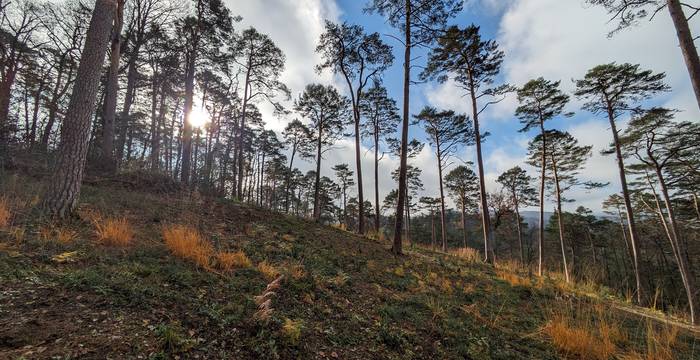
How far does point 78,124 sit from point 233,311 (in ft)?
15.0

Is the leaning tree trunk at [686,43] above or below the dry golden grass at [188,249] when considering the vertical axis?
above

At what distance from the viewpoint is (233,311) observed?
2664 millimetres

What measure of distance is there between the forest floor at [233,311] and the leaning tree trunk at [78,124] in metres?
0.37

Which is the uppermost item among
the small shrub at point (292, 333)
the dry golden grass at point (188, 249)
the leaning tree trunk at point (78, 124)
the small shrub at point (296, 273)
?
the leaning tree trunk at point (78, 124)

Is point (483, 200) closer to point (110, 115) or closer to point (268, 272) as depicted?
point (268, 272)

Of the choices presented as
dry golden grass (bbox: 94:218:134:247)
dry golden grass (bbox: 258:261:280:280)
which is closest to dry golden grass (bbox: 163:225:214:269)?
dry golden grass (bbox: 94:218:134:247)

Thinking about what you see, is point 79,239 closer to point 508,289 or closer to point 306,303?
point 306,303

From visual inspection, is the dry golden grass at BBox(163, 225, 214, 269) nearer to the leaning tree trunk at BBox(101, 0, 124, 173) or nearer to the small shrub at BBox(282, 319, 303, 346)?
the small shrub at BBox(282, 319, 303, 346)

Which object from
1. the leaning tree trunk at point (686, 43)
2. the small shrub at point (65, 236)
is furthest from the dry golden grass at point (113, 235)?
the leaning tree trunk at point (686, 43)

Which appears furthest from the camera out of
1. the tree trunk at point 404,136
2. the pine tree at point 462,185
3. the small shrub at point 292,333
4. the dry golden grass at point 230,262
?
the pine tree at point 462,185

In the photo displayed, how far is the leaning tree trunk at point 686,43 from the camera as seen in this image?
4.26m

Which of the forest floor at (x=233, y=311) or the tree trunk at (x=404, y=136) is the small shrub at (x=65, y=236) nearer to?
the forest floor at (x=233, y=311)

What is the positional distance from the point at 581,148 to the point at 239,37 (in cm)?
2060

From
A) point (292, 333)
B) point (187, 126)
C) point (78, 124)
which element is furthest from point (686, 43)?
point (187, 126)
